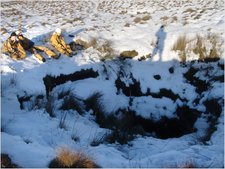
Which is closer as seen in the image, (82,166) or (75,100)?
(82,166)

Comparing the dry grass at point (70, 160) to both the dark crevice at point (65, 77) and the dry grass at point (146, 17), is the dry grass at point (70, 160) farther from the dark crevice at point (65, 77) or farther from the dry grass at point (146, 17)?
the dry grass at point (146, 17)

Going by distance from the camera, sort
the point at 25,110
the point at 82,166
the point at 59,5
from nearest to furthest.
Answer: the point at 82,166 → the point at 25,110 → the point at 59,5

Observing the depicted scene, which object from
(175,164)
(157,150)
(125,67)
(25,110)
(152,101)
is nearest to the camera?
(175,164)

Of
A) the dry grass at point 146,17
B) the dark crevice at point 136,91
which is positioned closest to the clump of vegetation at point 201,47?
the dark crevice at point 136,91

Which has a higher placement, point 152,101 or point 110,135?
point 110,135

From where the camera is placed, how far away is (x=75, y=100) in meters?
10.2

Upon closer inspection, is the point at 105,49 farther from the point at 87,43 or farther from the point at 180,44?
the point at 180,44

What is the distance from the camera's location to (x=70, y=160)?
584 cm

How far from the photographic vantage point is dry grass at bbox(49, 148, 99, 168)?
19.2 ft

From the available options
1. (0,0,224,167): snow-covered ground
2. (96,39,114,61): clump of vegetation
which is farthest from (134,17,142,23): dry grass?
(96,39,114,61): clump of vegetation

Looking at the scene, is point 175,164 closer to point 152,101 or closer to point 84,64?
point 152,101

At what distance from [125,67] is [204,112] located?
8.92 ft

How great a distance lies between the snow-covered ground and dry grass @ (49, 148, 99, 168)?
0.23 metres

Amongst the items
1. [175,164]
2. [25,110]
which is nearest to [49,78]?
[25,110]
